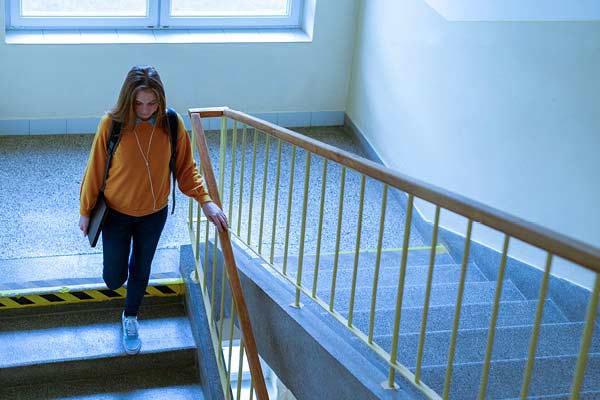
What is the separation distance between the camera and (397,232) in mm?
5898

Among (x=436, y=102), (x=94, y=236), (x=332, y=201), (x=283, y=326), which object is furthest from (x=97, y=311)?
(x=436, y=102)

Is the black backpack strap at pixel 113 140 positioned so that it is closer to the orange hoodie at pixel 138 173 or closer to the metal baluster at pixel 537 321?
the orange hoodie at pixel 138 173

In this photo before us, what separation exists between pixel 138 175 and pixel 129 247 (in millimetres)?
464

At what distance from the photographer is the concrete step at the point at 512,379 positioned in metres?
3.41

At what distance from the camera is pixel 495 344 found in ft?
12.7

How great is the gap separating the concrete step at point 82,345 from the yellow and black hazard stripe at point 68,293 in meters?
0.09

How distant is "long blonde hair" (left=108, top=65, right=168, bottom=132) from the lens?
3.77 m

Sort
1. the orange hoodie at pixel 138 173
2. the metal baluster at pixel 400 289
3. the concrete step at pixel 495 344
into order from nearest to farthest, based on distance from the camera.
A: the metal baluster at pixel 400 289 < the concrete step at pixel 495 344 < the orange hoodie at pixel 138 173

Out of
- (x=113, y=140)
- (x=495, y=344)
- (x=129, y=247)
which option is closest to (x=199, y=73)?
(x=129, y=247)

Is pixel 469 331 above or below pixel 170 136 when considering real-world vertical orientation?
below

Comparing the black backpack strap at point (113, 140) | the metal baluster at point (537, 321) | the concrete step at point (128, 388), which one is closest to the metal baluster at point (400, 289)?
the metal baluster at point (537, 321)

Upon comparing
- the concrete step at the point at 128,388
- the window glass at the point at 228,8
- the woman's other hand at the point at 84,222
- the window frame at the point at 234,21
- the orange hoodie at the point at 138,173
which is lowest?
the concrete step at the point at 128,388

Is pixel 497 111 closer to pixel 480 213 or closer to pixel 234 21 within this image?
pixel 480 213

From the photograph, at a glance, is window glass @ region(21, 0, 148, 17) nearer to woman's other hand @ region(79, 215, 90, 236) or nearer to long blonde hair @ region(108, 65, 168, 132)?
woman's other hand @ region(79, 215, 90, 236)
